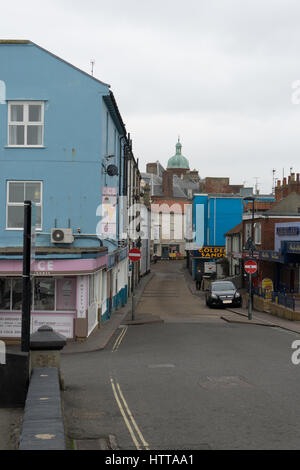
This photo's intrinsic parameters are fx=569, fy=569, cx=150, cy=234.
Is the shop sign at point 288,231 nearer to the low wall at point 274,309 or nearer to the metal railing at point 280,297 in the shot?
the metal railing at point 280,297

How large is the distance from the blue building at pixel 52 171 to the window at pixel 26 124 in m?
0.04

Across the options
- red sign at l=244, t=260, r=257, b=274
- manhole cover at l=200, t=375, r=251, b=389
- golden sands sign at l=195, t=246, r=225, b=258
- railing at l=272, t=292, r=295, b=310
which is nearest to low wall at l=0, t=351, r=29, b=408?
manhole cover at l=200, t=375, r=251, b=389

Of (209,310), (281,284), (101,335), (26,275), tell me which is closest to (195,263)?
(281,284)

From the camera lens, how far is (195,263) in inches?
2630

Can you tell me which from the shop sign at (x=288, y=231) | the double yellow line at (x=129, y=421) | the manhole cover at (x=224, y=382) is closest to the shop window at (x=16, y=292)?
the double yellow line at (x=129, y=421)

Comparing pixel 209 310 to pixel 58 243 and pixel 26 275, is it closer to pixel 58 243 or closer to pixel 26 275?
pixel 58 243

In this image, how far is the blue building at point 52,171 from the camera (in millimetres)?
20938

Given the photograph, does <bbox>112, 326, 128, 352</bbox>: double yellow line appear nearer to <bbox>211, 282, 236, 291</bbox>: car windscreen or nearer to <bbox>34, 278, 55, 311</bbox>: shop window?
<bbox>34, 278, 55, 311</bbox>: shop window

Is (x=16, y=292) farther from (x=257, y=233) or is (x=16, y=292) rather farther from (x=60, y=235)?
(x=257, y=233)

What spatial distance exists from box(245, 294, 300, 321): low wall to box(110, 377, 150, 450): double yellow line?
1890cm

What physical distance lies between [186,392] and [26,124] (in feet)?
43.2

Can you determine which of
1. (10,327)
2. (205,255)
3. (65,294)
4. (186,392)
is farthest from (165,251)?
(186,392)

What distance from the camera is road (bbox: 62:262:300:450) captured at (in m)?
8.70
